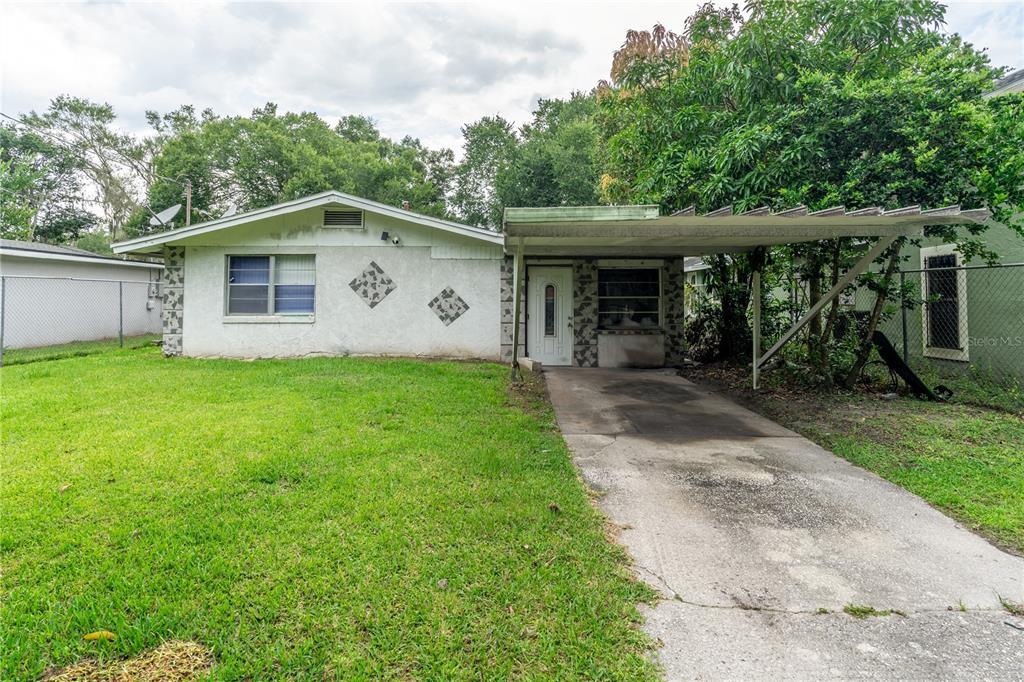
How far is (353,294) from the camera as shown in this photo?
9.58m

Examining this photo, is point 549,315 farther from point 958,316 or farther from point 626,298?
point 958,316

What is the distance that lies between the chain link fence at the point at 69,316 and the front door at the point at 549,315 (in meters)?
9.42

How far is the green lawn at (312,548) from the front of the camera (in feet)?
6.45

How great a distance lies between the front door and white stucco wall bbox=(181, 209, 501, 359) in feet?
3.49

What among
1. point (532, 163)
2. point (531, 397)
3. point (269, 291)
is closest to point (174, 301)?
point (269, 291)

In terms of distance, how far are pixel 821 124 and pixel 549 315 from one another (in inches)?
220

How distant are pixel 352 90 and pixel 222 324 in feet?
45.0

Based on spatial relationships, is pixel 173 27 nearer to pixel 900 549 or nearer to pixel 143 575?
pixel 143 575

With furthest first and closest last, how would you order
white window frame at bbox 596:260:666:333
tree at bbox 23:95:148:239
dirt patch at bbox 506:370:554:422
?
tree at bbox 23:95:148:239 < white window frame at bbox 596:260:666:333 < dirt patch at bbox 506:370:554:422

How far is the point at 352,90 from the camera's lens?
63.6ft

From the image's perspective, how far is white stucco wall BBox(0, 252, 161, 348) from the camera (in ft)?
38.8

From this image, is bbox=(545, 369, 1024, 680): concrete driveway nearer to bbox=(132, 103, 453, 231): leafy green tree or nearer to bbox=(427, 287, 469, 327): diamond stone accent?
bbox=(427, 287, 469, 327): diamond stone accent

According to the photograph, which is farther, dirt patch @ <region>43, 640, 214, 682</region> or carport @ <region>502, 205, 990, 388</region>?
carport @ <region>502, 205, 990, 388</region>

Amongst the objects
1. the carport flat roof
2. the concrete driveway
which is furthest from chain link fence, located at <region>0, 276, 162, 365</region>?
the concrete driveway
